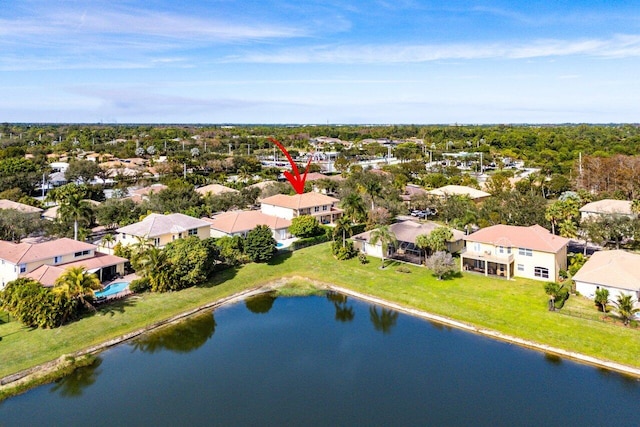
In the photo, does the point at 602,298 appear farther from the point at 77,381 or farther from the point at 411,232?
the point at 77,381

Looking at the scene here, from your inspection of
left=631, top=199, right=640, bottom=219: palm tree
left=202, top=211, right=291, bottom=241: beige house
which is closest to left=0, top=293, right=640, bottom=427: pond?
left=202, top=211, right=291, bottom=241: beige house

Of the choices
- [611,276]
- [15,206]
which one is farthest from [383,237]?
[15,206]

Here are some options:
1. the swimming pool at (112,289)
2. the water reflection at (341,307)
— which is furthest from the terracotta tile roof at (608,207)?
the swimming pool at (112,289)

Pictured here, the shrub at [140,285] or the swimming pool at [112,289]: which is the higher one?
the shrub at [140,285]

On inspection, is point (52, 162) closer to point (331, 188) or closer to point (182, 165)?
point (182, 165)

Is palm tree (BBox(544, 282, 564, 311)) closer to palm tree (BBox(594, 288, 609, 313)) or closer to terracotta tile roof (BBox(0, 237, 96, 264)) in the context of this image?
palm tree (BBox(594, 288, 609, 313))

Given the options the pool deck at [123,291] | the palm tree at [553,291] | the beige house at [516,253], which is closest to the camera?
the palm tree at [553,291]

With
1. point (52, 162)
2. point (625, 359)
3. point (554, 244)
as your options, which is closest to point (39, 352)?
point (625, 359)

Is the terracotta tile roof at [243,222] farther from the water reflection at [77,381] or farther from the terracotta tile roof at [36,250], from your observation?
the water reflection at [77,381]
